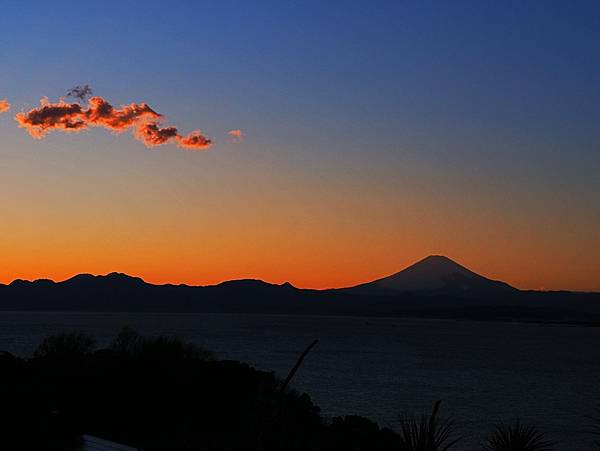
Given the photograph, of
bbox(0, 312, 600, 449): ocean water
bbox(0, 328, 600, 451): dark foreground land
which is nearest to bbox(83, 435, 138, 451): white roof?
bbox(0, 328, 600, 451): dark foreground land

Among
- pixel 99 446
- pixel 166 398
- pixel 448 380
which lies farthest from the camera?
pixel 448 380

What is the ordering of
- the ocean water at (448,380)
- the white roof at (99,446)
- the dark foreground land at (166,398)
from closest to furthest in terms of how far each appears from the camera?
Result: the white roof at (99,446) < the dark foreground land at (166,398) < the ocean water at (448,380)

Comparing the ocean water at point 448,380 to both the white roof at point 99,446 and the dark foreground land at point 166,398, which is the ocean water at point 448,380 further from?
the white roof at point 99,446

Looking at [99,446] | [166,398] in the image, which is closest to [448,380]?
[166,398]

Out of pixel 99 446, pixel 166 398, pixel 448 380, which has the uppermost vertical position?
pixel 99 446

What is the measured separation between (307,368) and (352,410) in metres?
39.7

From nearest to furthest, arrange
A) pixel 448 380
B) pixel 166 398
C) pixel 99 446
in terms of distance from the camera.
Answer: pixel 99 446
pixel 166 398
pixel 448 380

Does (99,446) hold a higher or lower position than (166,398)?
higher

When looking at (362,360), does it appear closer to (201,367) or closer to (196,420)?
(201,367)

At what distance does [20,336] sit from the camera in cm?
14488

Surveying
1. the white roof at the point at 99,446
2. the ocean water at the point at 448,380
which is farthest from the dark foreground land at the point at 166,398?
the white roof at the point at 99,446

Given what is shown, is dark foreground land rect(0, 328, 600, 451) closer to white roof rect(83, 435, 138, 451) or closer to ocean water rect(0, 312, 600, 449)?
ocean water rect(0, 312, 600, 449)

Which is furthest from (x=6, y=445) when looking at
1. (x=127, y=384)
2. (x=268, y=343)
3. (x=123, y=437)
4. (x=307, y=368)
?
(x=268, y=343)

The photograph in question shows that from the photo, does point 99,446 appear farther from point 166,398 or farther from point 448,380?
point 448,380
